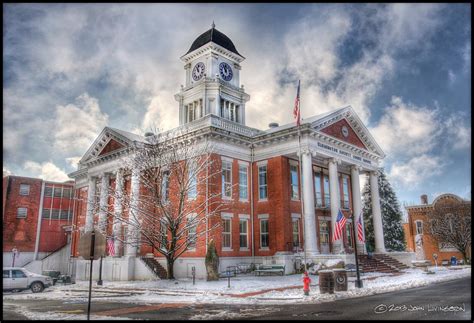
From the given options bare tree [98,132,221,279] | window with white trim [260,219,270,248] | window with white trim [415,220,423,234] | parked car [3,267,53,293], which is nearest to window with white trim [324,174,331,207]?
window with white trim [260,219,270,248]

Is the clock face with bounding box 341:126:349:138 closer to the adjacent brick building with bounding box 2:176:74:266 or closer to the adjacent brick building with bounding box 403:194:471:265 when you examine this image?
the adjacent brick building with bounding box 403:194:471:265

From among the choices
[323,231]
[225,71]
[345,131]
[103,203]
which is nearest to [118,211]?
[103,203]

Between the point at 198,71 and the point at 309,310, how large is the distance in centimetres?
3059

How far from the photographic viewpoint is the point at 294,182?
33.2 meters

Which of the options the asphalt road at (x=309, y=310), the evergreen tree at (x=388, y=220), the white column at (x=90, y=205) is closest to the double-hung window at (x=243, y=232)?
the white column at (x=90, y=205)

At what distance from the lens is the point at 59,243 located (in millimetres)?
46750

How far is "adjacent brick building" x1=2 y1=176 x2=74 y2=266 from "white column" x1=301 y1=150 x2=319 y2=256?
28422mm

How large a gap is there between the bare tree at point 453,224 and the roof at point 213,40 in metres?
29.3

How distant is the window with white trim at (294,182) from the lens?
32812 millimetres

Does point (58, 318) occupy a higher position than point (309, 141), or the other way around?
point (309, 141)

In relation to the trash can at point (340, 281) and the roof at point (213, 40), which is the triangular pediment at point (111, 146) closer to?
the roof at point (213, 40)

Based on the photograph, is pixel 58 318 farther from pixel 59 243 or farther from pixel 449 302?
pixel 59 243

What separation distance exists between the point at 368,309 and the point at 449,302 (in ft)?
11.1

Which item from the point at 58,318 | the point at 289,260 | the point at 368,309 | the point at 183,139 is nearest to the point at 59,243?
the point at 183,139
